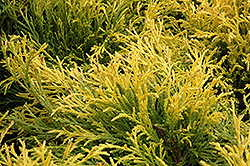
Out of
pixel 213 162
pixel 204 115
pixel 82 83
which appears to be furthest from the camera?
pixel 82 83

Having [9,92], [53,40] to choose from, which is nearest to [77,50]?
[53,40]

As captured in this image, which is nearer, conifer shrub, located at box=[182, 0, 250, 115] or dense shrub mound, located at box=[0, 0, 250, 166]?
dense shrub mound, located at box=[0, 0, 250, 166]

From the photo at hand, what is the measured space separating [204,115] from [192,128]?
0.14 m

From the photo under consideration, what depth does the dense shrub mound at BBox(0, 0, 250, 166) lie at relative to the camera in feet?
5.80

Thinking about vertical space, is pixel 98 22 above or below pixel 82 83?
above

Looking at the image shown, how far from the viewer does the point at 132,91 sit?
2.06 metres

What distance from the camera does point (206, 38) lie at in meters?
2.68

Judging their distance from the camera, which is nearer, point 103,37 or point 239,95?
point 239,95

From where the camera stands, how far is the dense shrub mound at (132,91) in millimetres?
1769

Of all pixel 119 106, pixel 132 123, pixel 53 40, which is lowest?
pixel 132 123

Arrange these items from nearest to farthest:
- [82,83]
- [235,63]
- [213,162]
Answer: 1. [213,162]
2. [82,83]
3. [235,63]

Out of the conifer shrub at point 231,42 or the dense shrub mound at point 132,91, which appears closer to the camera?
the dense shrub mound at point 132,91

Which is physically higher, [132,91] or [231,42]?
[231,42]

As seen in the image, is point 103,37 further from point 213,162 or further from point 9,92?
point 213,162
